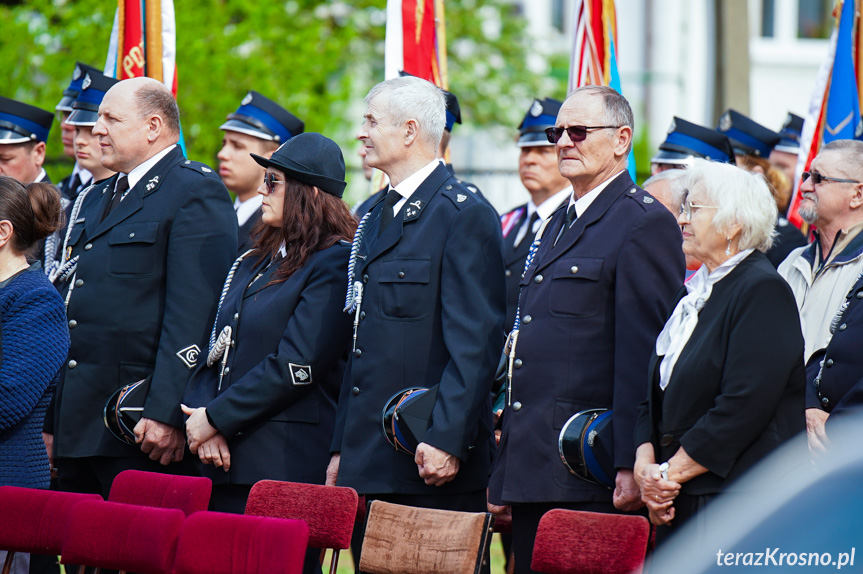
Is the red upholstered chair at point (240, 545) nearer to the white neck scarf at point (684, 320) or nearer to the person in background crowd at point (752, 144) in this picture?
the white neck scarf at point (684, 320)

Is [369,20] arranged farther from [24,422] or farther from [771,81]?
[24,422]

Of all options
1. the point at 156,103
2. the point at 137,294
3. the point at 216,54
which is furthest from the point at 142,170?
the point at 216,54

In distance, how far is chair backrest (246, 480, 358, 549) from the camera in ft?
13.2

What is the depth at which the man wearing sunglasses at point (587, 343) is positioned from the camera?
3.99 meters

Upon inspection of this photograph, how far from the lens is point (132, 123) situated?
5141 mm

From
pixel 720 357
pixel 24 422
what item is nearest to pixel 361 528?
pixel 24 422

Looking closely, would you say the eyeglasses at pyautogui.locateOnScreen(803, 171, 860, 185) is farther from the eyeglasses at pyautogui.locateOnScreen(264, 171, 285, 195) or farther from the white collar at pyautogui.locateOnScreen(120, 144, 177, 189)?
the white collar at pyautogui.locateOnScreen(120, 144, 177, 189)

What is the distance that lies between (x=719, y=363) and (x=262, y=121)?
3.64 meters

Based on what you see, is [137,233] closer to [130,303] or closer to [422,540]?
[130,303]

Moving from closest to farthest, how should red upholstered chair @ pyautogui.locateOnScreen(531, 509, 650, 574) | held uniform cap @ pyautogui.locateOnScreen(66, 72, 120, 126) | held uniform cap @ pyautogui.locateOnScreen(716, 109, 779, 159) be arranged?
red upholstered chair @ pyautogui.locateOnScreen(531, 509, 650, 574), held uniform cap @ pyautogui.locateOnScreen(66, 72, 120, 126), held uniform cap @ pyautogui.locateOnScreen(716, 109, 779, 159)

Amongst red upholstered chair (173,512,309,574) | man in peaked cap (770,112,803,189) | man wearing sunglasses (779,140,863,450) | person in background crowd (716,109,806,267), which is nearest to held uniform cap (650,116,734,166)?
person in background crowd (716,109,806,267)

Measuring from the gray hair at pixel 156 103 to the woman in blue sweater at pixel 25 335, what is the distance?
2.22 feet

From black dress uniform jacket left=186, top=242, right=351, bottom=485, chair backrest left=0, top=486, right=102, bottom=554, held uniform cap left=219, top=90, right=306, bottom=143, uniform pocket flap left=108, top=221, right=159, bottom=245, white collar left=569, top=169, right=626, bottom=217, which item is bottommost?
chair backrest left=0, top=486, right=102, bottom=554

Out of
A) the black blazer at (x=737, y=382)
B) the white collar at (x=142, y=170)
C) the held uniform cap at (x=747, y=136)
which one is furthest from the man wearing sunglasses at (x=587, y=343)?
the held uniform cap at (x=747, y=136)
